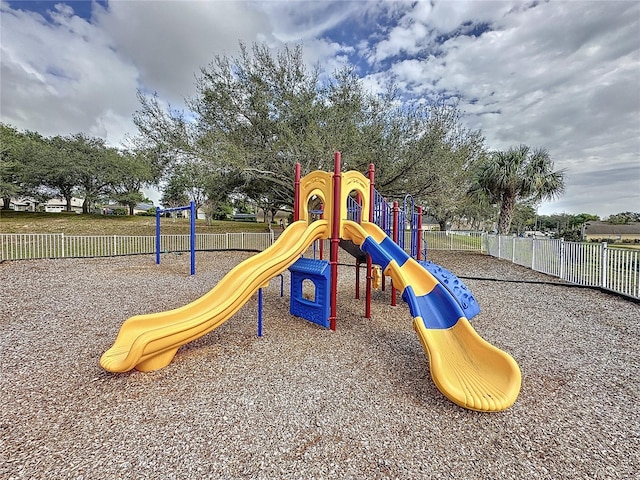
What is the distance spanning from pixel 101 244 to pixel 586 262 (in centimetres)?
1538

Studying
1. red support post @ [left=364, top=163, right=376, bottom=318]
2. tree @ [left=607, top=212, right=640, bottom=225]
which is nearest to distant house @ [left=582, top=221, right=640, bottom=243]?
tree @ [left=607, top=212, right=640, bottom=225]

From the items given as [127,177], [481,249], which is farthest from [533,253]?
[127,177]

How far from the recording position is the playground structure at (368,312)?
8.60 ft

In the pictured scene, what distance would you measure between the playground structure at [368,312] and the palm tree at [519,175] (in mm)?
11516

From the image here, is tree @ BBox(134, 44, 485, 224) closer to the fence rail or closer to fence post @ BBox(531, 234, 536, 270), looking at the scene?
the fence rail

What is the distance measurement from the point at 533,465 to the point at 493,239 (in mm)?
13698

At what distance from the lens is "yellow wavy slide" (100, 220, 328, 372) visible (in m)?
2.80

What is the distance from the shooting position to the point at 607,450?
2008 mm

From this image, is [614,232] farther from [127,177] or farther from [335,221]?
[127,177]

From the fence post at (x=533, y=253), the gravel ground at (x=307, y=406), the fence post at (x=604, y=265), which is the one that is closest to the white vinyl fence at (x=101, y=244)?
the gravel ground at (x=307, y=406)

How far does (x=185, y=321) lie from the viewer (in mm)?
3162

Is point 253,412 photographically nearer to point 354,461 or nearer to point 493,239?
point 354,461

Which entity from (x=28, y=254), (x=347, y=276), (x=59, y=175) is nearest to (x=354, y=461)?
(x=347, y=276)

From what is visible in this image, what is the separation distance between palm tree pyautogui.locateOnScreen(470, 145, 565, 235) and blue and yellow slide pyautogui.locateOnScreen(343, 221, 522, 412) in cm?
1228
